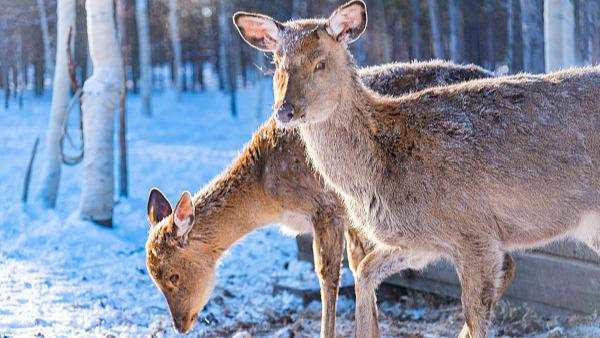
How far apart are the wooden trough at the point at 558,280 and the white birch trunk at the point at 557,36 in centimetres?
299

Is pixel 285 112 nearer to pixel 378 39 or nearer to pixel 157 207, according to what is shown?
pixel 157 207

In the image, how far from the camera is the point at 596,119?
4.78 m

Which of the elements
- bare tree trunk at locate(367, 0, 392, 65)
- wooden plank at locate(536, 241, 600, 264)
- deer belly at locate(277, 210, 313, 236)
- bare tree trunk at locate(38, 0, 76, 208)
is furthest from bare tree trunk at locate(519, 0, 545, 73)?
bare tree trunk at locate(367, 0, 392, 65)

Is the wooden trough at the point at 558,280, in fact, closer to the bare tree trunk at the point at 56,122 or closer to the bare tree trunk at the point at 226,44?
the bare tree trunk at the point at 56,122

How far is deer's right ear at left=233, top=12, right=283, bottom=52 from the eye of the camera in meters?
4.96

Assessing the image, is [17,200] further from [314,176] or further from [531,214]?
[531,214]

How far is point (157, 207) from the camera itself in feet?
20.4

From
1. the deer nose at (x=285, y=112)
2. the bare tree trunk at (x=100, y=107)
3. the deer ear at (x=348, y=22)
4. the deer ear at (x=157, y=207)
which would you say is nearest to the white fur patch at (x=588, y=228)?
the deer ear at (x=348, y=22)

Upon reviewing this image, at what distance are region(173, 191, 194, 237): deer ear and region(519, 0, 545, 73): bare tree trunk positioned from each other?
29.2 feet

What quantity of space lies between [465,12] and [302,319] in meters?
33.8

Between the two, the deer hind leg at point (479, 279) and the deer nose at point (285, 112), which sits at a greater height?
the deer nose at point (285, 112)

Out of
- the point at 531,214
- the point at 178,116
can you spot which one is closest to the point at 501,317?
the point at 531,214

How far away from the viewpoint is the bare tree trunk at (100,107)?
9969 millimetres

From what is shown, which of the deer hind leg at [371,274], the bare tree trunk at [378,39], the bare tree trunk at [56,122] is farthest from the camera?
the bare tree trunk at [378,39]
